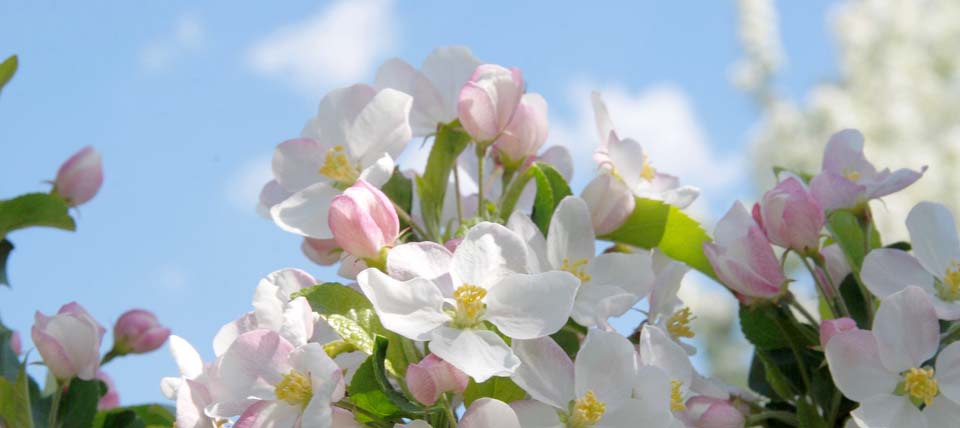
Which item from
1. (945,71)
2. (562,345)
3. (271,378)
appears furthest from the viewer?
(945,71)

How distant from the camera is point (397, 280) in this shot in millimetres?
682

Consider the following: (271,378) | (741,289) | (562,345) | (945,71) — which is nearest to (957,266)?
(741,289)

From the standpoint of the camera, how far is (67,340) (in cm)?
99

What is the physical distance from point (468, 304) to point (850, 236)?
0.39 meters

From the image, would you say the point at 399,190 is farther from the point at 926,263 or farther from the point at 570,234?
the point at 926,263

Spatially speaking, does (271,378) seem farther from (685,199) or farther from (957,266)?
(957,266)

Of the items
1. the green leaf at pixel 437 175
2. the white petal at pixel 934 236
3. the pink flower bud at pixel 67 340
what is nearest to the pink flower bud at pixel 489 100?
the green leaf at pixel 437 175

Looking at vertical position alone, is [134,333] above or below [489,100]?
below

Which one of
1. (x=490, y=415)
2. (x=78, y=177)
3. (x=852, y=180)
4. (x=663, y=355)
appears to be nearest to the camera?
(x=490, y=415)

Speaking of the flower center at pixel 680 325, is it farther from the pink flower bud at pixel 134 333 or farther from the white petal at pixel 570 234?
the pink flower bud at pixel 134 333

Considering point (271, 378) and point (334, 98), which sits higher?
point (334, 98)

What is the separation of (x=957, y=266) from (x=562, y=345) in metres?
0.34

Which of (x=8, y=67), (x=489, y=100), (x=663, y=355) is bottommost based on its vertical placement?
(x=663, y=355)

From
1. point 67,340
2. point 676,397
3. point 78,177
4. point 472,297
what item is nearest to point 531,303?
point 472,297
